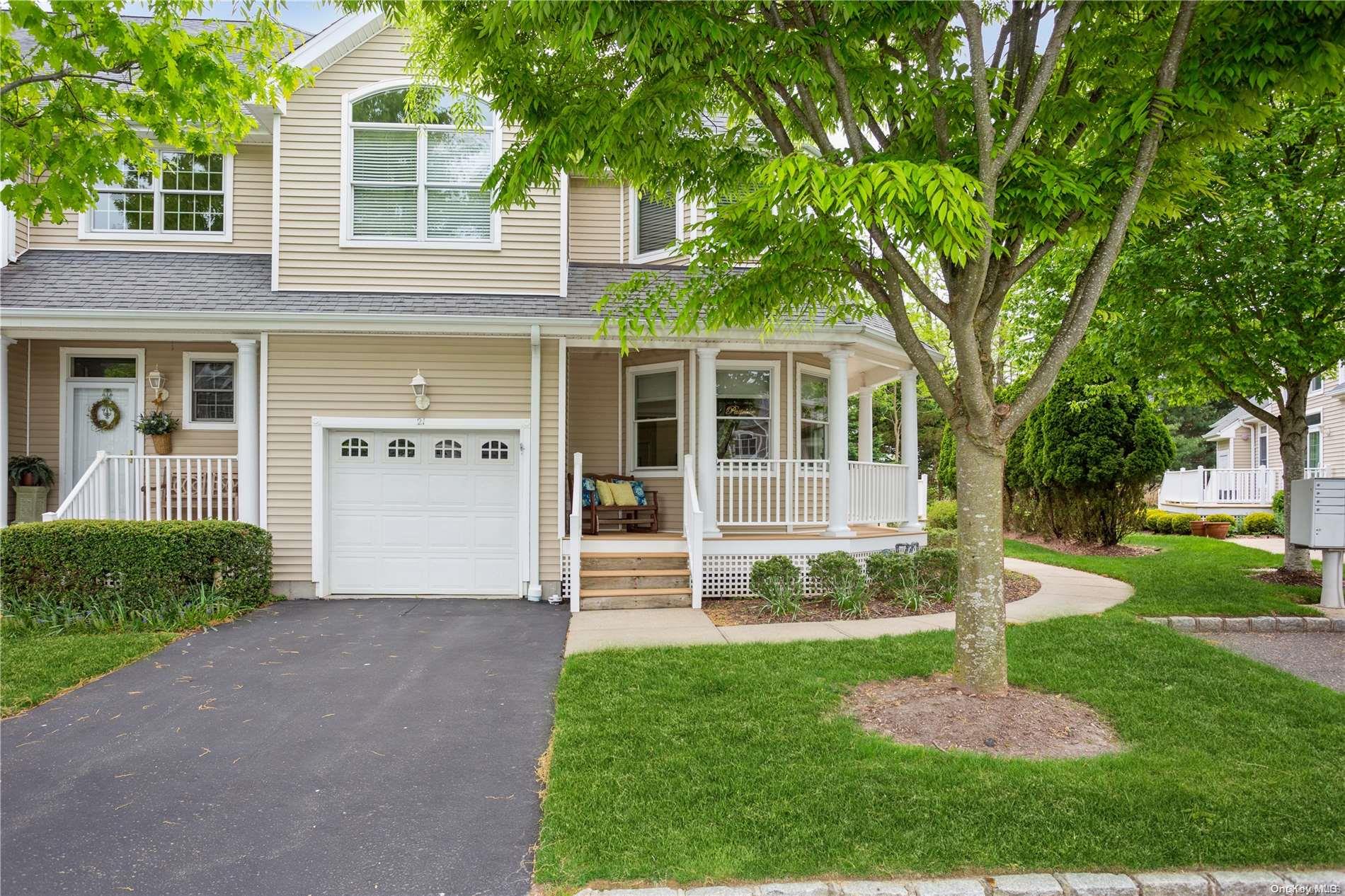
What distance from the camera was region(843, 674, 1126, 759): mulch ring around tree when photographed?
169 inches

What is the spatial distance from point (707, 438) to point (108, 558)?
6.57 meters

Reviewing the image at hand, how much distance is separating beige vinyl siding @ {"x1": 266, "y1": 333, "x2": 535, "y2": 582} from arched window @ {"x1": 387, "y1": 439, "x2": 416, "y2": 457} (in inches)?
13.9

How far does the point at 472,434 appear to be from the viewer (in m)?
9.42

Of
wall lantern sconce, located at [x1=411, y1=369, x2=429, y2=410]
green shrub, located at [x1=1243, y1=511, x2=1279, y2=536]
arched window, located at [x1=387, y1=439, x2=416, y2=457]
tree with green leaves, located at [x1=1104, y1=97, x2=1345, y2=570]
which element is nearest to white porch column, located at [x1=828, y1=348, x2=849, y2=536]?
tree with green leaves, located at [x1=1104, y1=97, x2=1345, y2=570]

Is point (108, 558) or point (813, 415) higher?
point (813, 415)

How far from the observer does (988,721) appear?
456cm

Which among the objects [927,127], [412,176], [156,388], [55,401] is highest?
[412,176]

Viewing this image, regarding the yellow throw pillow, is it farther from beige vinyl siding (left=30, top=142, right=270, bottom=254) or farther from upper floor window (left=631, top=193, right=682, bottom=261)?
beige vinyl siding (left=30, top=142, right=270, bottom=254)

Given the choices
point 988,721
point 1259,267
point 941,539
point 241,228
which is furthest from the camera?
point 941,539

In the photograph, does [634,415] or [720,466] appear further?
[634,415]

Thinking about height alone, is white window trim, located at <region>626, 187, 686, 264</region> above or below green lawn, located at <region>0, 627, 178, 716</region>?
above

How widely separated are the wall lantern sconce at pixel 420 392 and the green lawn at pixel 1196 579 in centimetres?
815

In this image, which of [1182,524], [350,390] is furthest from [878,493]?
[1182,524]

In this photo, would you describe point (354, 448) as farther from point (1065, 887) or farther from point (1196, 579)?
point (1196, 579)
